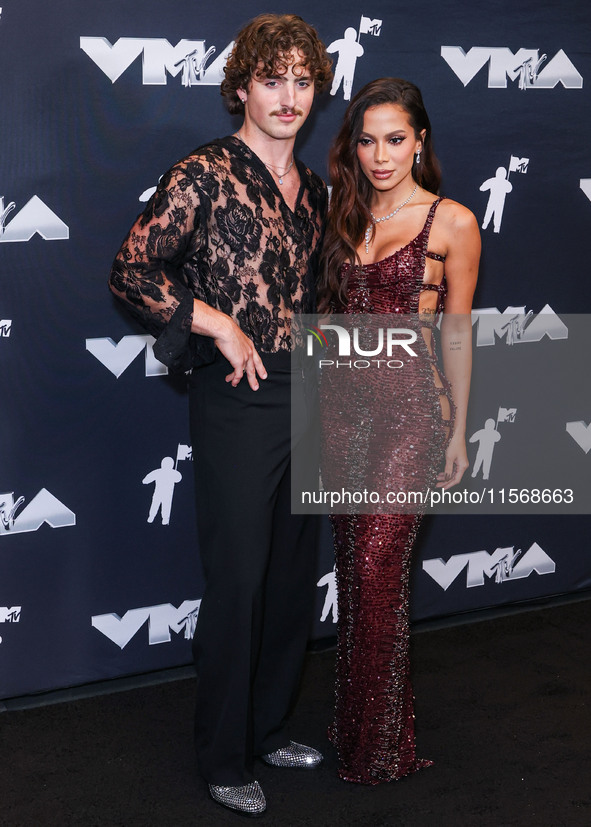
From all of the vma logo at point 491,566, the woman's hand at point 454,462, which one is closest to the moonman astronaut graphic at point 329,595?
the vma logo at point 491,566

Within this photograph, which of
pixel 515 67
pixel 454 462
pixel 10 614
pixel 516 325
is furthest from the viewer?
pixel 516 325

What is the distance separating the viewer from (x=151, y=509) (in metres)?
3.01

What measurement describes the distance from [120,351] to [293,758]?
118 cm

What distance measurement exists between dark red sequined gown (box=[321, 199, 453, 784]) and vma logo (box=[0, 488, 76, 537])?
2.68ft

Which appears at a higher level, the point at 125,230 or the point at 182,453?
the point at 125,230

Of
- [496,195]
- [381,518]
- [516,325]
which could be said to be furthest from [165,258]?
[516,325]

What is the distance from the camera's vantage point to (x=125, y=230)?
9.16 feet

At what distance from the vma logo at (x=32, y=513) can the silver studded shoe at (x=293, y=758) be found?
2.81ft

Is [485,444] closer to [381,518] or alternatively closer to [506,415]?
[506,415]

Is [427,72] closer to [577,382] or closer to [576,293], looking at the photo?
[576,293]

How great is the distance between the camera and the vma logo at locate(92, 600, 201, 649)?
3.03 meters

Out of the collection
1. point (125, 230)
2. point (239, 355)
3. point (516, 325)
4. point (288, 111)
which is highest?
point (288, 111)

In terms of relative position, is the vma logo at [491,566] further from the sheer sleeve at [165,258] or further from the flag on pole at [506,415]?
the sheer sleeve at [165,258]

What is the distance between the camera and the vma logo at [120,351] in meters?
2.84
